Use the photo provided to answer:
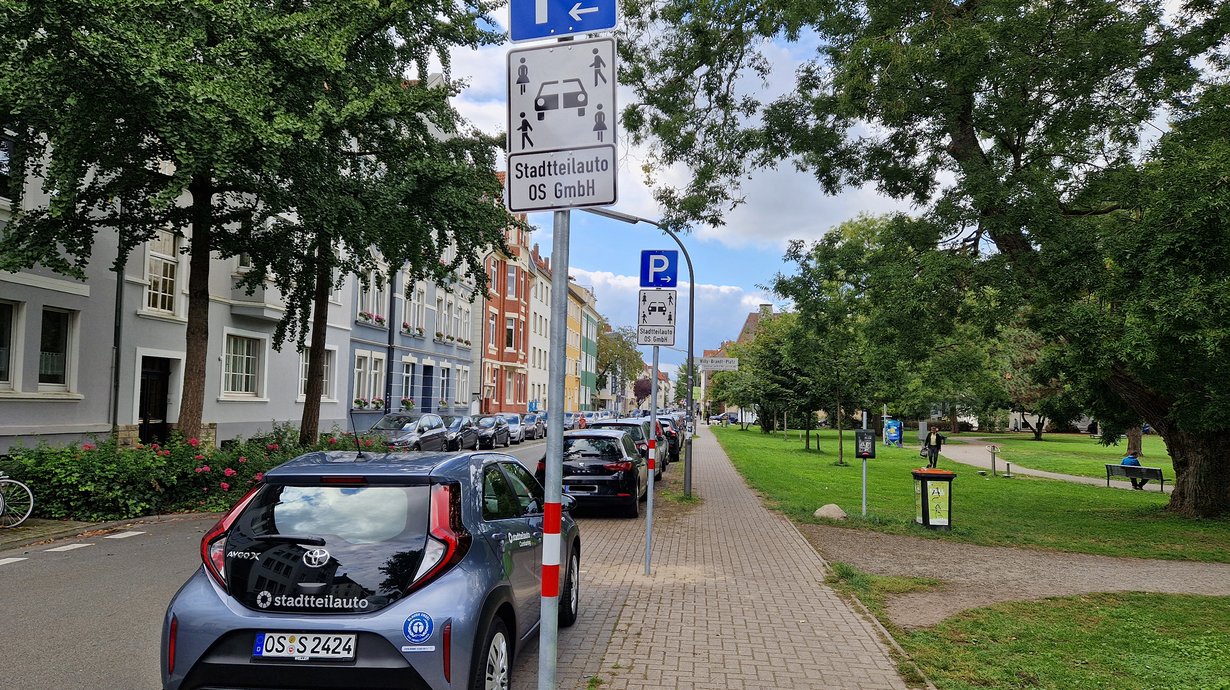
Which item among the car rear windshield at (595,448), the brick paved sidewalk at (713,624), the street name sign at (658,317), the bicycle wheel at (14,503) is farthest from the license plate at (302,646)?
the car rear windshield at (595,448)

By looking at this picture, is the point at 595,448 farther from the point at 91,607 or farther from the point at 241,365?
the point at 241,365

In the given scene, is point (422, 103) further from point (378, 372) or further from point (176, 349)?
point (378, 372)

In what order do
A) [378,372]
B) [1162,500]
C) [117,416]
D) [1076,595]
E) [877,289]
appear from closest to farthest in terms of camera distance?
1. [1076,595]
2. [877,289]
3. [117,416]
4. [1162,500]
5. [378,372]

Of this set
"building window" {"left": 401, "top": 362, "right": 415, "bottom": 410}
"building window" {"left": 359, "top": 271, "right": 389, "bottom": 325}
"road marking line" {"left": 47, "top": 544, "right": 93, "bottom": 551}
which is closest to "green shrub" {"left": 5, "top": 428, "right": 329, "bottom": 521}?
"road marking line" {"left": 47, "top": 544, "right": 93, "bottom": 551}

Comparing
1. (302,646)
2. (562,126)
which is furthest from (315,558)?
(562,126)

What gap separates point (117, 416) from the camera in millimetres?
17594

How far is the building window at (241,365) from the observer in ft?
73.8

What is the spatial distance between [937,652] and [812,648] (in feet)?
2.91

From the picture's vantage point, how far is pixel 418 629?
367 cm

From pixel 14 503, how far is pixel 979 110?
14964mm

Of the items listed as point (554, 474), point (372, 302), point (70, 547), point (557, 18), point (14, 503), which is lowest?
point (70, 547)

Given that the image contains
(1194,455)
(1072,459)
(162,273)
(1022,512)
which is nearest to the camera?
(1194,455)

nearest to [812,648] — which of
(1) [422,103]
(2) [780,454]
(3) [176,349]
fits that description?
(1) [422,103]

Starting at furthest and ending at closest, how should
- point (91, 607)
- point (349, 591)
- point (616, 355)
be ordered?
point (616, 355), point (91, 607), point (349, 591)
